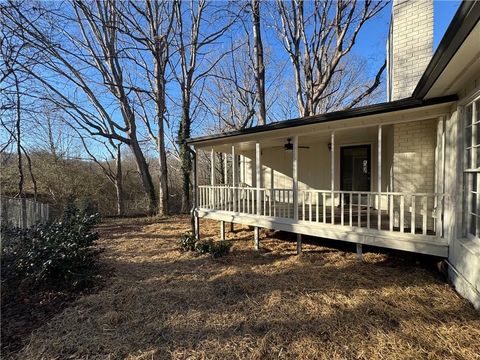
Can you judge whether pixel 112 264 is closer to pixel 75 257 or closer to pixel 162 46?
pixel 75 257

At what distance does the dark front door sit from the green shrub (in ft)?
23.6

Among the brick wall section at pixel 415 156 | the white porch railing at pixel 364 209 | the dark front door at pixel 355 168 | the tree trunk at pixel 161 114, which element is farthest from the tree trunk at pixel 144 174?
the brick wall section at pixel 415 156

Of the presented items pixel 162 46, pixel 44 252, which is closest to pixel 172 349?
pixel 44 252

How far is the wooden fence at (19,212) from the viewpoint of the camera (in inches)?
257

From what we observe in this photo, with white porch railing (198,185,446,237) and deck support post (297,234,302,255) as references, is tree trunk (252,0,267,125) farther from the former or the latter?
deck support post (297,234,302,255)

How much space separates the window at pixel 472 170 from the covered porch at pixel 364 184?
399 mm

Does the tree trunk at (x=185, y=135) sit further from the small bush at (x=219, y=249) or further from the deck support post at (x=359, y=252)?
the deck support post at (x=359, y=252)

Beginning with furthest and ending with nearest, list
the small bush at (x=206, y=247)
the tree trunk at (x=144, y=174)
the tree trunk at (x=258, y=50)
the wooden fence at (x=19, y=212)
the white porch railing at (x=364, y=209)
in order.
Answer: the tree trunk at (x=144, y=174)
the tree trunk at (x=258, y=50)
the wooden fence at (x=19, y=212)
the small bush at (x=206, y=247)
the white porch railing at (x=364, y=209)

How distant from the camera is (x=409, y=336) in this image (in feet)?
8.41

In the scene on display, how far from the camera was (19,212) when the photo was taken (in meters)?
7.21

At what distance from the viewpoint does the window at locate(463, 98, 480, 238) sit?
3156mm

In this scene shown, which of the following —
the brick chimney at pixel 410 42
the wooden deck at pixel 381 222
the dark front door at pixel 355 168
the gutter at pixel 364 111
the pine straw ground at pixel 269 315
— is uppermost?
the brick chimney at pixel 410 42

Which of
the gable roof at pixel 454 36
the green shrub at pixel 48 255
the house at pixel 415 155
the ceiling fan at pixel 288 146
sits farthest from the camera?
the ceiling fan at pixel 288 146

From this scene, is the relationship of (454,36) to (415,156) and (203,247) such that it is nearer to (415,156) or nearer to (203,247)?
(415,156)
